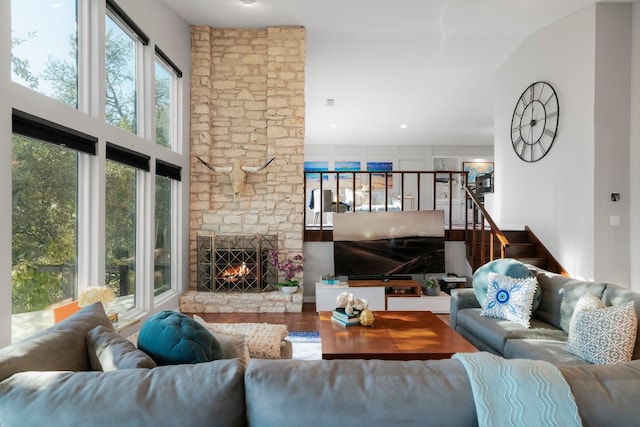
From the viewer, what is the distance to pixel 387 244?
5398 mm

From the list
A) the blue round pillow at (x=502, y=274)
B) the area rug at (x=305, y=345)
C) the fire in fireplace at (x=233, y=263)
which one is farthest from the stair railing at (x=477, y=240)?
the fire in fireplace at (x=233, y=263)

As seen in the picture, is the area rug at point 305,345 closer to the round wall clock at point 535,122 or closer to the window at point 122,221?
the window at point 122,221

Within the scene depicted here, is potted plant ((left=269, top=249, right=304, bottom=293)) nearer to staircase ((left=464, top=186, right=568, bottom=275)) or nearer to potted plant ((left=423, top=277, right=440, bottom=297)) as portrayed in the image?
potted plant ((left=423, top=277, right=440, bottom=297))

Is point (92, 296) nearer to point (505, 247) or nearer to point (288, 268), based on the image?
point (288, 268)

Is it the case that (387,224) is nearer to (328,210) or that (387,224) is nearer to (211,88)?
(328,210)

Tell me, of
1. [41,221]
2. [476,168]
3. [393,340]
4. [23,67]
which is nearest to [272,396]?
[393,340]

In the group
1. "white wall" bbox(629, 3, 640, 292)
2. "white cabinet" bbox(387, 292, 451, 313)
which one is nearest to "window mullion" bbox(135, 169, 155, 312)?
"white cabinet" bbox(387, 292, 451, 313)

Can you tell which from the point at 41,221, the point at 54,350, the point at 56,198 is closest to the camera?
the point at 54,350

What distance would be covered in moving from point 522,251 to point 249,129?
13.2ft

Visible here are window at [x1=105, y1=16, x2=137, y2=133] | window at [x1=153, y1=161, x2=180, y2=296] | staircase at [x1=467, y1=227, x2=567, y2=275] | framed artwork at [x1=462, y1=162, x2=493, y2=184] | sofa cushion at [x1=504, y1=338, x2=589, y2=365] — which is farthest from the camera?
framed artwork at [x1=462, y1=162, x2=493, y2=184]

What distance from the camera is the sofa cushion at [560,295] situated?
281cm

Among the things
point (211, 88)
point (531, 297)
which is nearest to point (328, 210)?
point (211, 88)

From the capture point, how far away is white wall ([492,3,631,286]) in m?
4.25

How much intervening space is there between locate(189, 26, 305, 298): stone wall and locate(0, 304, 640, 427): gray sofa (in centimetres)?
413
